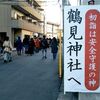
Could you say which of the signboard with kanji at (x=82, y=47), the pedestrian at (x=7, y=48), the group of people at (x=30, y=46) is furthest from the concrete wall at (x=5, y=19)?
the signboard with kanji at (x=82, y=47)

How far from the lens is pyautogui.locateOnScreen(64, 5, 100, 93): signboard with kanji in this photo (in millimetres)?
9312

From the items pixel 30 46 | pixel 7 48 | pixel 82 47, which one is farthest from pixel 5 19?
pixel 82 47

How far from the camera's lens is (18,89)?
1200 centimetres

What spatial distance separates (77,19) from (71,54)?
941mm

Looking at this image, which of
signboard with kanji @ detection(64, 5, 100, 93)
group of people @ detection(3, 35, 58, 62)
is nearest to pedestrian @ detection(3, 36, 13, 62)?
group of people @ detection(3, 35, 58, 62)

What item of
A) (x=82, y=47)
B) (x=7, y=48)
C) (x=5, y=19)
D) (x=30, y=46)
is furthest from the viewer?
(x=5, y=19)

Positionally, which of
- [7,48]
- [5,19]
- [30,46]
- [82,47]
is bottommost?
[30,46]

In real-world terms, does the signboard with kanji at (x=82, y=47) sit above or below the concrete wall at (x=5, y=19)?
below

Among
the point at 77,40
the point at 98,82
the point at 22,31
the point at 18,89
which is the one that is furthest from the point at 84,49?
the point at 22,31

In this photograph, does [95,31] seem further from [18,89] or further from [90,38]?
[18,89]

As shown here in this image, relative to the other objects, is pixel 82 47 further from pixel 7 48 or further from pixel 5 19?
pixel 5 19

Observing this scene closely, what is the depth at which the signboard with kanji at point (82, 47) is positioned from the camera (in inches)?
367

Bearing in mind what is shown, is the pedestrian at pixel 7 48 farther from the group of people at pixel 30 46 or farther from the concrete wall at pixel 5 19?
the concrete wall at pixel 5 19

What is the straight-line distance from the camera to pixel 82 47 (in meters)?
9.41
